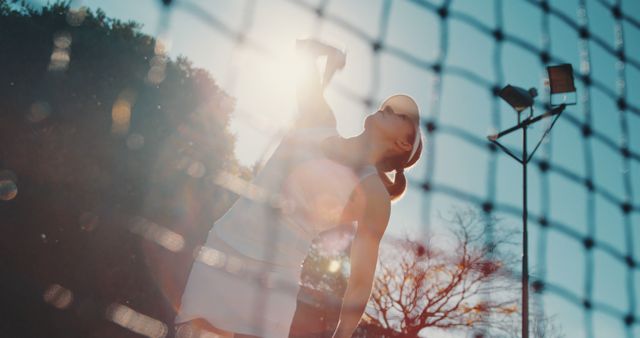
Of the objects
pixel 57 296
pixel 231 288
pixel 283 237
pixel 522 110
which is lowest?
pixel 231 288

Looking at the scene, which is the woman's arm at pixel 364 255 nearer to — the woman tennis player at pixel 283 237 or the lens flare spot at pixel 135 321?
the woman tennis player at pixel 283 237

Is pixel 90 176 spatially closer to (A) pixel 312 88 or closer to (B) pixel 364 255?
(A) pixel 312 88

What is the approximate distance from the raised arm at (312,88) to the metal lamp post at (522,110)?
3191 mm

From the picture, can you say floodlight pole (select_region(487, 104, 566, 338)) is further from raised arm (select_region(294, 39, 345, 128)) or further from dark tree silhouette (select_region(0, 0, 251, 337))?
dark tree silhouette (select_region(0, 0, 251, 337))

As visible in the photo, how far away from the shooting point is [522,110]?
4.16m

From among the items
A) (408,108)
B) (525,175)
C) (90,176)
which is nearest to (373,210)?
(408,108)

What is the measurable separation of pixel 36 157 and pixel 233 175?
374 centimetres

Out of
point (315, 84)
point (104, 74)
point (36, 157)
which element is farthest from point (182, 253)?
point (315, 84)

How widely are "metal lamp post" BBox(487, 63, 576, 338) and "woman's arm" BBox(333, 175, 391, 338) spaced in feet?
11.1

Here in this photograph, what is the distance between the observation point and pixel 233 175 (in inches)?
369

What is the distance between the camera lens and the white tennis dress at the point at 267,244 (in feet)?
2.94

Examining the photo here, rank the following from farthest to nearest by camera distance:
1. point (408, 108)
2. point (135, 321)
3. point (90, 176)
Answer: point (135, 321), point (90, 176), point (408, 108)

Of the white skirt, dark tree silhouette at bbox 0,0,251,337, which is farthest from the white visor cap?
dark tree silhouette at bbox 0,0,251,337

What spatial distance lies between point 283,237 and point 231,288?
0.48 feet
